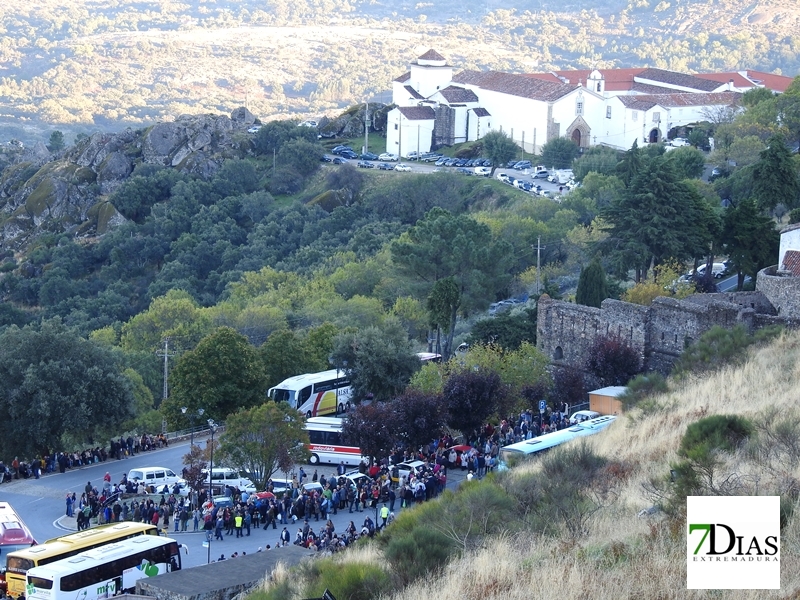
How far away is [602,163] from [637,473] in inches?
2019

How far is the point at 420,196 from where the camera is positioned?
230 feet

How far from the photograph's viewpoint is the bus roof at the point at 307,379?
112 ft

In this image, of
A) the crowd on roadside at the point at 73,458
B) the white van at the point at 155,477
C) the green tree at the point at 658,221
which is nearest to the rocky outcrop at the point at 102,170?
the green tree at the point at 658,221

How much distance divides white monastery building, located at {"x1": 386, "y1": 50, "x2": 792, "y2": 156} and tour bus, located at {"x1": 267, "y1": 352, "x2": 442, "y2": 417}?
4107 centimetres

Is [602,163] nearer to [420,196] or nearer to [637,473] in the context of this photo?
[420,196]

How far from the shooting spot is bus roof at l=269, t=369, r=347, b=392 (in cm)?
3409

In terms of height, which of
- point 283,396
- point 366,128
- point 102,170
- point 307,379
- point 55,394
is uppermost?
point 366,128

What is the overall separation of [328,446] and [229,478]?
10.8ft

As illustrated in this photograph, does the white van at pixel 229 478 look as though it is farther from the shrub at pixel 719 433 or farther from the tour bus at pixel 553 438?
the shrub at pixel 719 433

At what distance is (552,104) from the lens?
74625 mm

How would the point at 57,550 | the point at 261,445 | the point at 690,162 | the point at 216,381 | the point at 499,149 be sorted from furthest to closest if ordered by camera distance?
the point at 499,149, the point at 690,162, the point at 216,381, the point at 261,445, the point at 57,550

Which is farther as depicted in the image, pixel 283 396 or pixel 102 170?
pixel 102 170

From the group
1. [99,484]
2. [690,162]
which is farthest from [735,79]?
[99,484]

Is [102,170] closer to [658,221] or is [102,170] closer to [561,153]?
[561,153]
